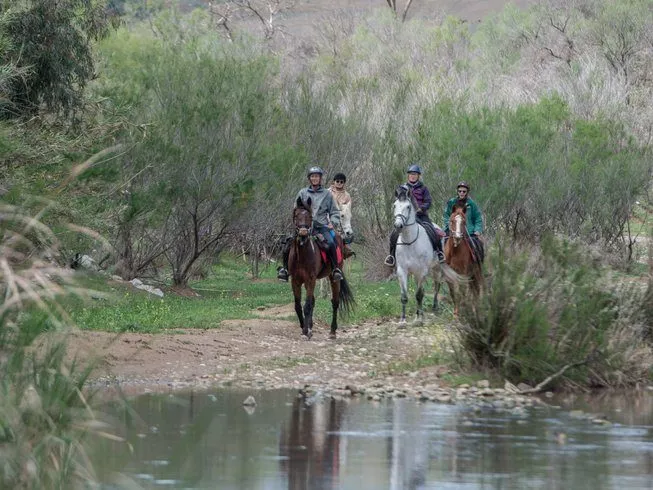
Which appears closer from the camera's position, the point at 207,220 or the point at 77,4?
the point at 77,4

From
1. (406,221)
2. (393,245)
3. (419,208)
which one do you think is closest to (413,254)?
(393,245)

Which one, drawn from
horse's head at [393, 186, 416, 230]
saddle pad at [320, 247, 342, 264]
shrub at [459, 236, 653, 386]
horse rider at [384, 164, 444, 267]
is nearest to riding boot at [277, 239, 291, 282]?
saddle pad at [320, 247, 342, 264]

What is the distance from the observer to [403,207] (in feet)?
77.4

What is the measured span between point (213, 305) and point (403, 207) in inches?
250

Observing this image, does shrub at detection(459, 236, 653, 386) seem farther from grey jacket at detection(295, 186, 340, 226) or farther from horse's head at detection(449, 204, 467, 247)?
horse's head at detection(449, 204, 467, 247)

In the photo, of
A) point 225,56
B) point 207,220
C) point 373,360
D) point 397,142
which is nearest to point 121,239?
point 207,220

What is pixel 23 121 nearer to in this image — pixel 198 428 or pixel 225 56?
pixel 225 56

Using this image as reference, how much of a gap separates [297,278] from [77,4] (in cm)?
715

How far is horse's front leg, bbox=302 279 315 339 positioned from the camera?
22075 millimetres

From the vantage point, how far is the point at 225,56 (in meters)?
33.2

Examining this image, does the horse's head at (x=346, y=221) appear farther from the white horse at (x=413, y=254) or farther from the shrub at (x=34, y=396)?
the shrub at (x=34, y=396)

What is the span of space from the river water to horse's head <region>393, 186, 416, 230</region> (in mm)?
7935

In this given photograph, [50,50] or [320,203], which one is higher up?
[50,50]

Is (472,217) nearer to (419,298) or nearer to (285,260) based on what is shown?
(419,298)
